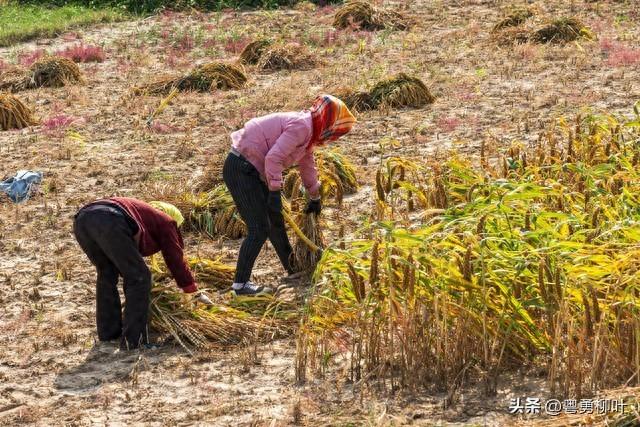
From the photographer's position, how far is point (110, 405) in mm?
5977

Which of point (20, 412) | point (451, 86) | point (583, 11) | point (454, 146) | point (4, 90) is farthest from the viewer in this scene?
point (583, 11)

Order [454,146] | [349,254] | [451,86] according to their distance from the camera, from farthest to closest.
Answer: [451,86], [454,146], [349,254]

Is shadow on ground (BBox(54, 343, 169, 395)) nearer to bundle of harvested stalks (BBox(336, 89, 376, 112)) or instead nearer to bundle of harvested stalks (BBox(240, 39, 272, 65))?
bundle of harvested stalks (BBox(336, 89, 376, 112))

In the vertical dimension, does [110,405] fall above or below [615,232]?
below

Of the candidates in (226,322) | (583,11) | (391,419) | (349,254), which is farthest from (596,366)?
(583,11)

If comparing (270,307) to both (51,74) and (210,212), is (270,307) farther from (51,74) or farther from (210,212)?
(51,74)

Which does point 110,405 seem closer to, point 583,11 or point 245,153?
point 245,153

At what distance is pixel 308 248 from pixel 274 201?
0.61m

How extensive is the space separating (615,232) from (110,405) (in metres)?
2.68

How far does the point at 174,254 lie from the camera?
6.80m

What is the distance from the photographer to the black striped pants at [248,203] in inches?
285

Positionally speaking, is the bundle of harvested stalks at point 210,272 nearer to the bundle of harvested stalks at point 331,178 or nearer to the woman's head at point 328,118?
the bundle of harvested stalks at point 331,178

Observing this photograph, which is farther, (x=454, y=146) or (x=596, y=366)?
(x=454, y=146)

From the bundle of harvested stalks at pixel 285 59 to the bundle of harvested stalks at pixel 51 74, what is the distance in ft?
7.29
